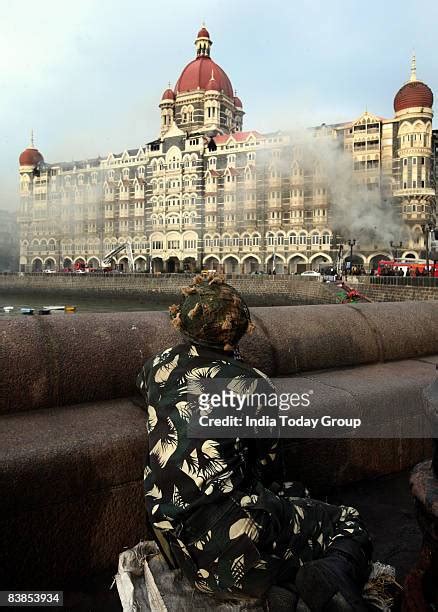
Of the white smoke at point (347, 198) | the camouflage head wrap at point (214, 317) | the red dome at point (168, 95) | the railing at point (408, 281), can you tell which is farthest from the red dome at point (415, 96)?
the camouflage head wrap at point (214, 317)

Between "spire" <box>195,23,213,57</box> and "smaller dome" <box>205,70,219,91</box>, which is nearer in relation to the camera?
"smaller dome" <box>205,70,219,91</box>

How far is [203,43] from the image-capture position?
61.2 m

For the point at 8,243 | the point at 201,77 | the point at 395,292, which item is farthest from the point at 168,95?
the point at 395,292

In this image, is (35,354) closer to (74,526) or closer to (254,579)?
(74,526)

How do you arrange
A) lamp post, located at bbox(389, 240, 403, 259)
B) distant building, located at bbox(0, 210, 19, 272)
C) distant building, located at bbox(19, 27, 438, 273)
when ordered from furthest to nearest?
distant building, located at bbox(0, 210, 19, 272) → distant building, located at bbox(19, 27, 438, 273) → lamp post, located at bbox(389, 240, 403, 259)

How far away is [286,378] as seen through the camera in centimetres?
306

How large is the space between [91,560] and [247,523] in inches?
35.1

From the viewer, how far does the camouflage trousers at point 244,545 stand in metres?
1.38

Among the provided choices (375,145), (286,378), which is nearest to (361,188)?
(375,145)

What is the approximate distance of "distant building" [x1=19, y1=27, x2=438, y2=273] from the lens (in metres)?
A: 42.3

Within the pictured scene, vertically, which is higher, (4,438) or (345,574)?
(4,438)

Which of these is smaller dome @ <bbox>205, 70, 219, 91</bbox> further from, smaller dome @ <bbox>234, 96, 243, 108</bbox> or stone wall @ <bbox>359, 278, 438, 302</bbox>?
stone wall @ <bbox>359, 278, 438, 302</bbox>

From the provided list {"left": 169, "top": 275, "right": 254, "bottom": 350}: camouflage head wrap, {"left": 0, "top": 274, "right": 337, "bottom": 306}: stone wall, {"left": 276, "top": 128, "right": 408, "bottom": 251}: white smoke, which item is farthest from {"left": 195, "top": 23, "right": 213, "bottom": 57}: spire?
{"left": 169, "top": 275, "right": 254, "bottom": 350}: camouflage head wrap

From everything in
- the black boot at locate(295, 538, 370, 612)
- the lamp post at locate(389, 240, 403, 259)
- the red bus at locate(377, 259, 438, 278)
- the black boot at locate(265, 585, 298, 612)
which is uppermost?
the lamp post at locate(389, 240, 403, 259)
